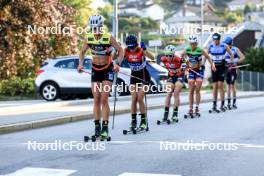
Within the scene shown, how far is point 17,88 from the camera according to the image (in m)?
29.8

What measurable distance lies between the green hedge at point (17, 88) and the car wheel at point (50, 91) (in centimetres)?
567

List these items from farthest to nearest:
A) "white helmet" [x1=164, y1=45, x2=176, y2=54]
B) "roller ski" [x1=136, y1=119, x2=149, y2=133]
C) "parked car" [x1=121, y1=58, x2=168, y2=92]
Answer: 1. "parked car" [x1=121, y1=58, x2=168, y2=92]
2. "white helmet" [x1=164, y1=45, x2=176, y2=54]
3. "roller ski" [x1=136, y1=119, x2=149, y2=133]

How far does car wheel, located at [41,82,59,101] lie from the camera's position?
77.4 feet

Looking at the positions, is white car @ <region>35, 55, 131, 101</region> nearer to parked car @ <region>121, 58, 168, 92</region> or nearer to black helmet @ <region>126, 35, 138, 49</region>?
parked car @ <region>121, 58, 168, 92</region>

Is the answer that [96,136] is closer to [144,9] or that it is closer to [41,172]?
[41,172]

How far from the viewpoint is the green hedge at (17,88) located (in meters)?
29.5

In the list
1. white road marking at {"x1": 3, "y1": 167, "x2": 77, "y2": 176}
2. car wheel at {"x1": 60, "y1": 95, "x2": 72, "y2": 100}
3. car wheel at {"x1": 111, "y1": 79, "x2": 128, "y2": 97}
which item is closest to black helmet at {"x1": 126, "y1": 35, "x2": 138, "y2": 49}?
white road marking at {"x1": 3, "y1": 167, "x2": 77, "y2": 176}

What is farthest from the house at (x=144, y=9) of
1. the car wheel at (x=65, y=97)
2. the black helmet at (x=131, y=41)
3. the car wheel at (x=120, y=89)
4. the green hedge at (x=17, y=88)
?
the black helmet at (x=131, y=41)

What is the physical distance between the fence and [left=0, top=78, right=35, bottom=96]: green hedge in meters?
19.1

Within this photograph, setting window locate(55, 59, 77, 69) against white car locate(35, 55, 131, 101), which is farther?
window locate(55, 59, 77, 69)

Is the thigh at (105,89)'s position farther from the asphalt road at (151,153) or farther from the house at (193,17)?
the house at (193,17)

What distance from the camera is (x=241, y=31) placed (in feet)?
246

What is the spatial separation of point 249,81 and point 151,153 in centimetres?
3752

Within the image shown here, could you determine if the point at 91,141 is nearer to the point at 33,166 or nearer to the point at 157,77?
the point at 33,166
